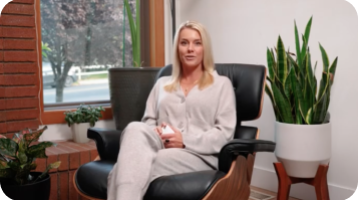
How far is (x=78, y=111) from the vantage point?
3.09m

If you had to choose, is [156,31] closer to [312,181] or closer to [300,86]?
[300,86]

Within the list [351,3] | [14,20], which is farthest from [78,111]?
[351,3]

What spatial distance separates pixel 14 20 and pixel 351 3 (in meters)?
2.08

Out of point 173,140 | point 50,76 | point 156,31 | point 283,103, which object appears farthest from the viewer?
point 156,31

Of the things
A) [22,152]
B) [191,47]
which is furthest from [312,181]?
[22,152]

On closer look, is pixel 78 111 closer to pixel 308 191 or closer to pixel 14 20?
pixel 14 20

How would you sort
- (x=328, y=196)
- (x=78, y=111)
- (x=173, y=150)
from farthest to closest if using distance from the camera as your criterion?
(x=78, y=111), (x=328, y=196), (x=173, y=150)

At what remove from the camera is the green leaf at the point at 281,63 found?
241cm

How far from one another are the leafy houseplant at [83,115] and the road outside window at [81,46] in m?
0.29

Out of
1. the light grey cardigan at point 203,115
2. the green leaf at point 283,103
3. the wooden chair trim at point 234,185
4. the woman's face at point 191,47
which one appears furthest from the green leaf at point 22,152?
the green leaf at point 283,103

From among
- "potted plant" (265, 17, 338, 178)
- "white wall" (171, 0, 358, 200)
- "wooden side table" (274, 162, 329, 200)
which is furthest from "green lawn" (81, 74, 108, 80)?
"wooden side table" (274, 162, 329, 200)

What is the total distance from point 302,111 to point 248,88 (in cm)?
38

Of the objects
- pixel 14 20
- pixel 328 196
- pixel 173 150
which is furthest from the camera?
pixel 14 20

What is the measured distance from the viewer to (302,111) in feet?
7.78
